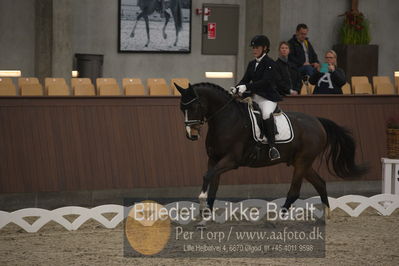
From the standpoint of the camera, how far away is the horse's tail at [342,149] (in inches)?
383

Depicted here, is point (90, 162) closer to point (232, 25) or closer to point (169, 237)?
point (169, 237)

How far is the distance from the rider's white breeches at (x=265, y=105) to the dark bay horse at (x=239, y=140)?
0.22m

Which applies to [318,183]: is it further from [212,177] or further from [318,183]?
[212,177]

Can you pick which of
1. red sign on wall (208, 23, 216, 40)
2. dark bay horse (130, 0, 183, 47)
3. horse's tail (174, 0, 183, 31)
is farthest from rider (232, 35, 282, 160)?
red sign on wall (208, 23, 216, 40)

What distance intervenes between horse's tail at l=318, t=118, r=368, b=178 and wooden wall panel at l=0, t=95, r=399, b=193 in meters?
1.71

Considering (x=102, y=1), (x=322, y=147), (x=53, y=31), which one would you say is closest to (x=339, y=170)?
(x=322, y=147)

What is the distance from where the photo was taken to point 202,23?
1947 cm

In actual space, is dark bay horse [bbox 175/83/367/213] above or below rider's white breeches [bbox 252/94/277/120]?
below

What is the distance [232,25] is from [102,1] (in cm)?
322

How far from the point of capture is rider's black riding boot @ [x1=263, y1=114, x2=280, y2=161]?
9.04 metres

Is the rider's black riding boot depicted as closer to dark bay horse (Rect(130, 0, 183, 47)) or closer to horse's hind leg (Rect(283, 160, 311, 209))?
horse's hind leg (Rect(283, 160, 311, 209))

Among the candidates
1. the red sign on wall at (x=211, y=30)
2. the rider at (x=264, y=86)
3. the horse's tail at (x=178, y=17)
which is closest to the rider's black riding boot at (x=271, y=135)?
the rider at (x=264, y=86)

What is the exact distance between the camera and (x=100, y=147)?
10492 mm

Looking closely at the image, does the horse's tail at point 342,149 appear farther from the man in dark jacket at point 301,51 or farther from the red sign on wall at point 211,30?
the red sign on wall at point 211,30
